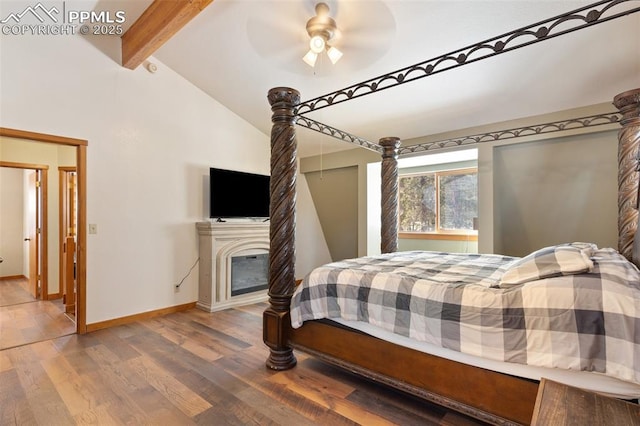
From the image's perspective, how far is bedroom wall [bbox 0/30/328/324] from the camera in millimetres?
3000

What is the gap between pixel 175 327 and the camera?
3340 millimetres

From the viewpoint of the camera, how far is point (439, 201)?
5406 mm

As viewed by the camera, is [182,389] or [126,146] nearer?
[182,389]

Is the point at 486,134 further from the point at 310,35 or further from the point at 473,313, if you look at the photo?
the point at 473,313

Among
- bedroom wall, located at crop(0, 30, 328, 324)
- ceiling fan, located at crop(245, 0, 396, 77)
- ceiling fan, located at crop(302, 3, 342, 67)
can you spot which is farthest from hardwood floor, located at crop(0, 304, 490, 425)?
ceiling fan, located at crop(245, 0, 396, 77)

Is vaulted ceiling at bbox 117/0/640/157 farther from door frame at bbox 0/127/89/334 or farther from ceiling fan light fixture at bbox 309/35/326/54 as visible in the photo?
door frame at bbox 0/127/89/334

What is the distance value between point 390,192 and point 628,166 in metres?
1.99

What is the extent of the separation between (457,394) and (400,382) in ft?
1.07

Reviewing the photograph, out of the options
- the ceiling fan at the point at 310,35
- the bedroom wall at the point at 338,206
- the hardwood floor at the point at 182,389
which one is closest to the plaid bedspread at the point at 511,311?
the hardwood floor at the point at 182,389

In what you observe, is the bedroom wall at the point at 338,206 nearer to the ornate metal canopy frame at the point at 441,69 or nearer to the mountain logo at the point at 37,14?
the ornate metal canopy frame at the point at 441,69

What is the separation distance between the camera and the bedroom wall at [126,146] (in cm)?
300

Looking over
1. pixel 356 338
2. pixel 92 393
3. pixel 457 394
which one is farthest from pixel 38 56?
pixel 457 394

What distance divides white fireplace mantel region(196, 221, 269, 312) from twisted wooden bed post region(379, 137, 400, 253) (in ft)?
6.31

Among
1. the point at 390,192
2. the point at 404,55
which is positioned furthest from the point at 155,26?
the point at 390,192
